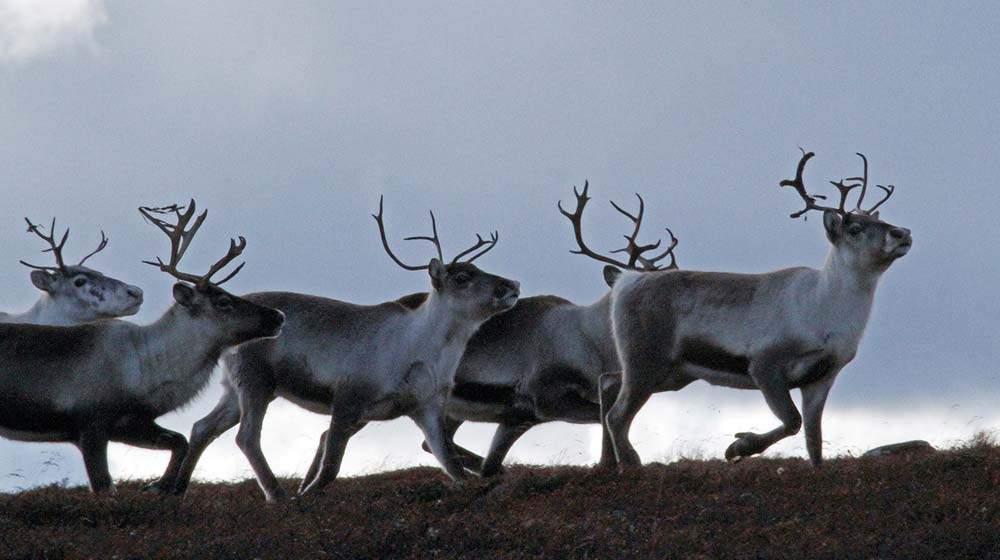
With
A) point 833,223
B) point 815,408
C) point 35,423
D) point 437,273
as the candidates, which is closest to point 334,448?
point 437,273

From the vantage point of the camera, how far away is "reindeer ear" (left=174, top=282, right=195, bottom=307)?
12938mm

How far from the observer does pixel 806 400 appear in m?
12.6

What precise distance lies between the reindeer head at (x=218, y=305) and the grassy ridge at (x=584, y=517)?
130 centimetres

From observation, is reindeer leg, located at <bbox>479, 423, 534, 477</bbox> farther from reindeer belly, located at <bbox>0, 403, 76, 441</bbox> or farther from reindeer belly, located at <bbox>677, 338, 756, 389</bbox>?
reindeer belly, located at <bbox>0, 403, 76, 441</bbox>

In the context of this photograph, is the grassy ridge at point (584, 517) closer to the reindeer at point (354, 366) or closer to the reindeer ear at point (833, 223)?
the reindeer at point (354, 366)

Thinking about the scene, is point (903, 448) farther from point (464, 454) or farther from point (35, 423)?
point (35, 423)

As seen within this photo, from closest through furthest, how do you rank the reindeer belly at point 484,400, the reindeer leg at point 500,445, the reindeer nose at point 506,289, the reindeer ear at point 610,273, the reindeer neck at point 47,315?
the reindeer nose at point 506,289 → the reindeer leg at point 500,445 → the reindeer belly at point 484,400 → the reindeer ear at point 610,273 → the reindeer neck at point 47,315

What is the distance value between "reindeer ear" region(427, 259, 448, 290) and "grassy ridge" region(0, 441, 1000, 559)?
1650 millimetres

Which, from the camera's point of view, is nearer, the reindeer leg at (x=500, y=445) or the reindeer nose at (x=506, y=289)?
the reindeer nose at (x=506, y=289)

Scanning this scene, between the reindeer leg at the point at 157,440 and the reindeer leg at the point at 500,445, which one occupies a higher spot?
the reindeer leg at the point at 500,445

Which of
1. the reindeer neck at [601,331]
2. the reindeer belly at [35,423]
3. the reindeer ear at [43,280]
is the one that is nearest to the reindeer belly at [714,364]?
the reindeer neck at [601,331]

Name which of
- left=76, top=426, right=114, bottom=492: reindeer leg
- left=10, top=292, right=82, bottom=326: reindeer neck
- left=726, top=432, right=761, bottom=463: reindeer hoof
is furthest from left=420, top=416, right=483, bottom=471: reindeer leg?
left=10, top=292, right=82, bottom=326: reindeer neck

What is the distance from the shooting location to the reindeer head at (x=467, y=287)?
13.1 metres

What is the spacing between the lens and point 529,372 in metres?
14.1
